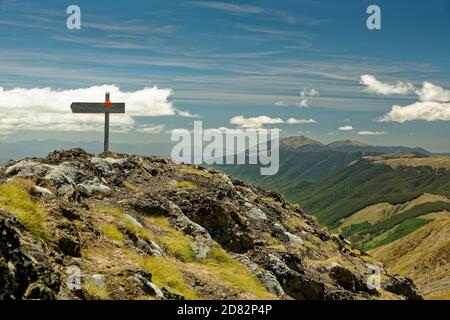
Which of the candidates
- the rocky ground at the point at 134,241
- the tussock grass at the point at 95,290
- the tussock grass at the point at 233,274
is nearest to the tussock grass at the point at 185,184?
the rocky ground at the point at 134,241

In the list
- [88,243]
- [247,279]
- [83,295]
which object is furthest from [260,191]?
[83,295]

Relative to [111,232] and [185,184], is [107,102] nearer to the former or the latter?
[185,184]

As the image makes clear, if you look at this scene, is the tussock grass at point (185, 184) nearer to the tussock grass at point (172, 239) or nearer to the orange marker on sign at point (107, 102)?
the orange marker on sign at point (107, 102)

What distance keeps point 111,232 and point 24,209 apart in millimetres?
6779

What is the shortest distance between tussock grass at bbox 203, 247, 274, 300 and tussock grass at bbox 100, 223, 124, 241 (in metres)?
6.15

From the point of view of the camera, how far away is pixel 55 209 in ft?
75.8

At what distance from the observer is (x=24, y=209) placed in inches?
798

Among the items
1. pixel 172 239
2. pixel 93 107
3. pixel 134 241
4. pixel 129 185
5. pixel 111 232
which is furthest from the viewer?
pixel 93 107

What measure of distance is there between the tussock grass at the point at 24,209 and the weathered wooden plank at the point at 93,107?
23797mm

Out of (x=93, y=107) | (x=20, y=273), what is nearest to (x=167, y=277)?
(x=20, y=273)

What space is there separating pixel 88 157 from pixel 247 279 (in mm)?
26345
